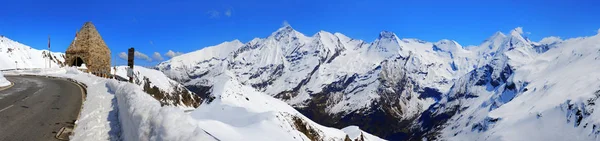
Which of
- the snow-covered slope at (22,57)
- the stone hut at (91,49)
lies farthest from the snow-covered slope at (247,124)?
the snow-covered slope at (22,57)

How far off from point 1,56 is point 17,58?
730 cm

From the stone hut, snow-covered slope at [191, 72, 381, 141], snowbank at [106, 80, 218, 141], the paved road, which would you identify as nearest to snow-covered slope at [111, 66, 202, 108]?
snow-covered slope at [191, 72, 381, 141]

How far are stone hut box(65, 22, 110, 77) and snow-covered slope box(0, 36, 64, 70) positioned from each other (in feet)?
127

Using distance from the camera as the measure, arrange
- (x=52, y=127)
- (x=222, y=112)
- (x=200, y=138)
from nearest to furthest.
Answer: (x=200, y=138)
(x=52, y=127)
(x=222, y=112)

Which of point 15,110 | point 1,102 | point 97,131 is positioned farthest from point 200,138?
point 1,102

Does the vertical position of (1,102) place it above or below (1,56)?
below

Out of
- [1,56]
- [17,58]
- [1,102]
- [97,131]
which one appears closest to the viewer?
[97,131]

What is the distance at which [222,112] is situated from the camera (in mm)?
63344

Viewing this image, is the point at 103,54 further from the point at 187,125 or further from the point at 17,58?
the point at 187,125

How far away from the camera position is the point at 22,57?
117 metres

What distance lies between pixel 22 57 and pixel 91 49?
6211cm

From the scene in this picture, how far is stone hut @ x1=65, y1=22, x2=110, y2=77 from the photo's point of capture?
71438 millimetres

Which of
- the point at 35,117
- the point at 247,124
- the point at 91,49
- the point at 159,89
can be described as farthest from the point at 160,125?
the point at 159,89

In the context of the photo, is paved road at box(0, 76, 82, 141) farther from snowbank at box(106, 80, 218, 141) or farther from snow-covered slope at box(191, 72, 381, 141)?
snow-covered slope at box(191, 72, 381, 141)
